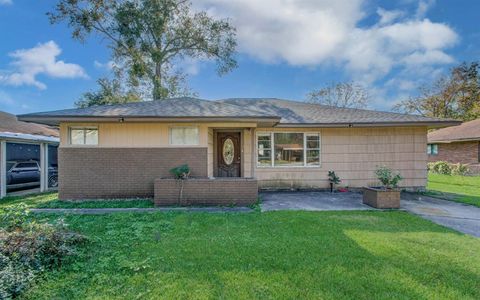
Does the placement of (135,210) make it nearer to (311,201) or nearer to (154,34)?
(311,201)

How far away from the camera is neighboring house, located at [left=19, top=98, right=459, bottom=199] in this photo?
8.27 metres

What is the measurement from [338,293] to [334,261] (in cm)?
87

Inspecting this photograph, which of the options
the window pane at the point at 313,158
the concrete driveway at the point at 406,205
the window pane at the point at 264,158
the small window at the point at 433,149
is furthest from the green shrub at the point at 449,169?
the window pane at the point at 264,158

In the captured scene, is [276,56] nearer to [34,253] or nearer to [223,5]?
[223,5]

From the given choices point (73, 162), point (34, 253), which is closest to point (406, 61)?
point (73, 162)

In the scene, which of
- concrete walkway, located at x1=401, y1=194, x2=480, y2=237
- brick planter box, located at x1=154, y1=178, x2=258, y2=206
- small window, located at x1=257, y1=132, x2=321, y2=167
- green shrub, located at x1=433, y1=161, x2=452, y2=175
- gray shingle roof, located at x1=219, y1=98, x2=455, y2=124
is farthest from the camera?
green shrub, located at x1=433, y1=161, x2=452, y2=175

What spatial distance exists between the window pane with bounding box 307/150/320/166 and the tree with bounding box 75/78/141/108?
16398mm

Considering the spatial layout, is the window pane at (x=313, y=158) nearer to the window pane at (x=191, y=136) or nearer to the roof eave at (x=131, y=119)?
the roof eave at (x=131, y=119)

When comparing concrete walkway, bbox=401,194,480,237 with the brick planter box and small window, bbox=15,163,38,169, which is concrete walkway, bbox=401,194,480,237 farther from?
small window, bbox=15,163,38,169

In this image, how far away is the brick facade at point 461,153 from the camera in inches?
721

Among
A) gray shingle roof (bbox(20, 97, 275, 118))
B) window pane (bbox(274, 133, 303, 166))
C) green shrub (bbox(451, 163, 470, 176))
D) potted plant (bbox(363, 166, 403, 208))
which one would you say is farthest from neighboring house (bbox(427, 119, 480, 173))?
gray shingle roof (bbox(20, 97, 275, 118))

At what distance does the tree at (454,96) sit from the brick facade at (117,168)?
114 feet

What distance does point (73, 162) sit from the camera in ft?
27.2

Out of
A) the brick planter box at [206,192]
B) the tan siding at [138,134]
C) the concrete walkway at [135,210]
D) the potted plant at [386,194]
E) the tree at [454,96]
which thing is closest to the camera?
the concrete walkway at [135,210]
